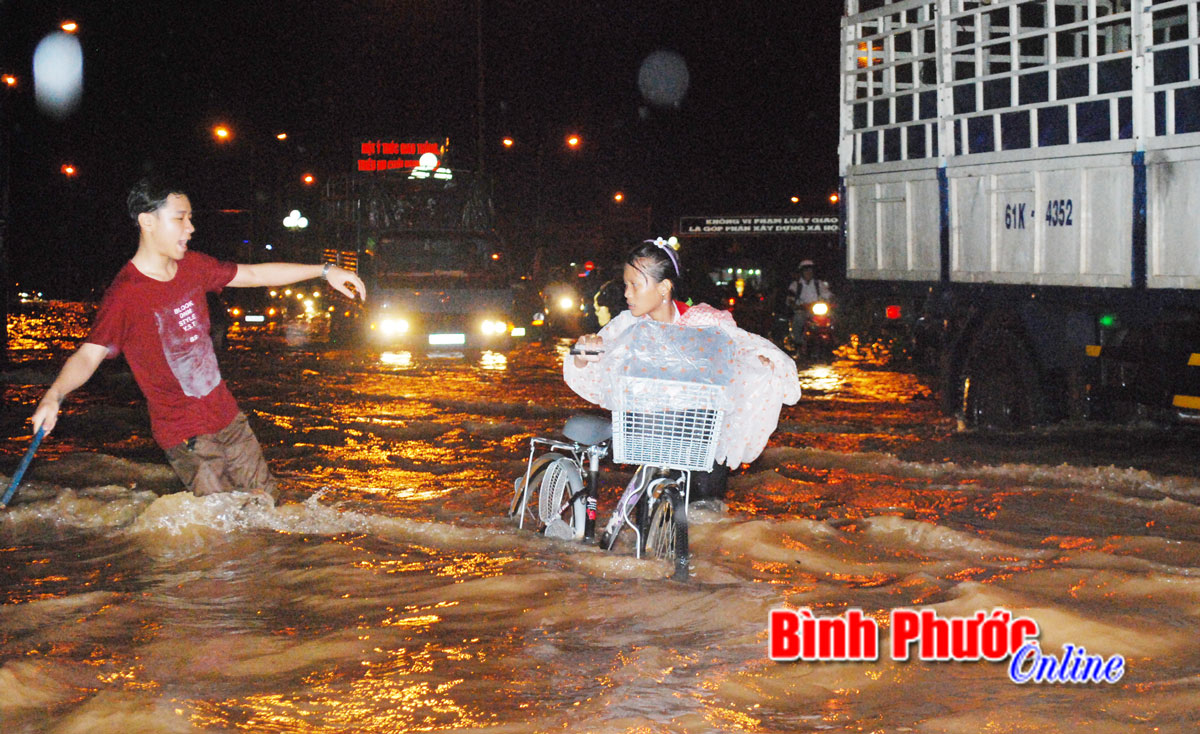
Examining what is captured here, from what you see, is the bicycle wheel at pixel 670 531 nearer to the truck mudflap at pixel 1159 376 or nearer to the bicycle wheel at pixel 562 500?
the bicycle wheel at pixel 562 500

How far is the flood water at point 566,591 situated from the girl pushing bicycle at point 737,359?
75cm

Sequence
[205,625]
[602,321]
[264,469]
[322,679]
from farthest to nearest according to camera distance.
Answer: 1. [602,321]
2. [264,469]
3. [205,625]
4. [322,679]

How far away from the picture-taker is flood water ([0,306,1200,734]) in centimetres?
463

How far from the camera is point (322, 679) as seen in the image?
498 cm

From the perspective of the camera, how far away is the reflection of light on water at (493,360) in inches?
749

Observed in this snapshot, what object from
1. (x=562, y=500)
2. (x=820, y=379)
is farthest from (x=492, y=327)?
(x=562, y=500)

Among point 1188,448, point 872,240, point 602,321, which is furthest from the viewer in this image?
point 872,240

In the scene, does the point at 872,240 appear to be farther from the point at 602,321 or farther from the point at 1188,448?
the point at 602,321

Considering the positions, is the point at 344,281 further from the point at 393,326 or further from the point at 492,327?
the point at 492,327

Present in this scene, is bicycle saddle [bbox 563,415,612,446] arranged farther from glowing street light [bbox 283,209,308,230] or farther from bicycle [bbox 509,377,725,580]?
glowing street light [bbox 283,209,308,230]

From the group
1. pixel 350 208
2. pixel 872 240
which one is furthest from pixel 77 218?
pixel 872 240

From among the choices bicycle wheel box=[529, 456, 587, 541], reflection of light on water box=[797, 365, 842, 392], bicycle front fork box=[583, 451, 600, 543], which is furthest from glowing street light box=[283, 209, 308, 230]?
bicycle front fork box=[583, 451, 600, 543]

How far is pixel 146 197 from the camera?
5887mm

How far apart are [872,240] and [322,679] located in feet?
30.2
